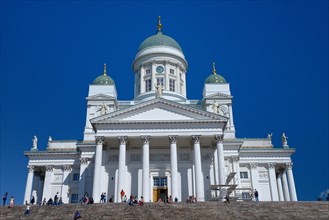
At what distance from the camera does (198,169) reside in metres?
34.7

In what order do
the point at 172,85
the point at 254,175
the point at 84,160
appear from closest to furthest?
the point at 84,160 → the point at 254,175 → the point at 172,85

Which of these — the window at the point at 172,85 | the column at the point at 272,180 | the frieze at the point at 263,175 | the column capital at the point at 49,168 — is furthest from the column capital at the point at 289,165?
the column capital at the point at 49,168

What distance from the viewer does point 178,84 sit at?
52.0 metres

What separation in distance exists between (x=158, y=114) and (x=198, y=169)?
6.80m

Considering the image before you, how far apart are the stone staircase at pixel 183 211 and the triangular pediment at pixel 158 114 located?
11133 mm

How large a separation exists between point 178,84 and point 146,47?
7.74 metres

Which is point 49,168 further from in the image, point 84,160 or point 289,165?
point 289,165

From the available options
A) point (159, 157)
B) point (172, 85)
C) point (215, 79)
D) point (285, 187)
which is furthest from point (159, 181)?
point (215, 79)

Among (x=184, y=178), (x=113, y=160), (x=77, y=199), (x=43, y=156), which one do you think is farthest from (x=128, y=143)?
(x=43, y=156)

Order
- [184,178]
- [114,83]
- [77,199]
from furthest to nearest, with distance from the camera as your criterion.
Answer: [114,83], [77,199], [184,178]

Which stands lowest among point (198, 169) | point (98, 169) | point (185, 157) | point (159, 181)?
point (159, 181)

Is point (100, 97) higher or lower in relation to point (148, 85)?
lower

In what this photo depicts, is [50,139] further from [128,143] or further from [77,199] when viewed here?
[128,143]

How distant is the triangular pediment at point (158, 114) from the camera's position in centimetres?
3616
